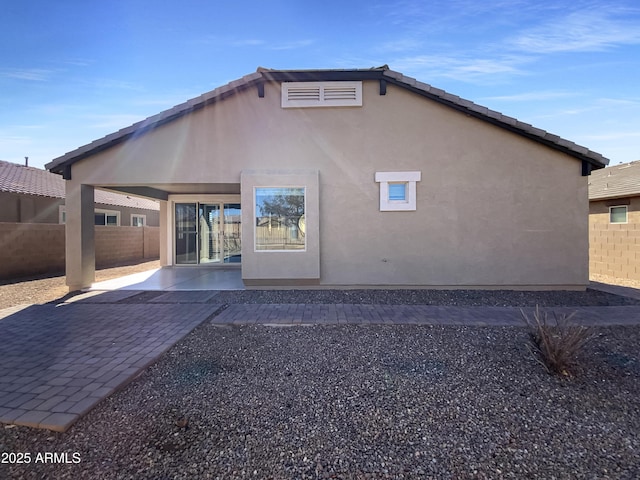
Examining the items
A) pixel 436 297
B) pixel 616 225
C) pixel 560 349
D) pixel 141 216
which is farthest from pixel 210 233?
pixel 616 225

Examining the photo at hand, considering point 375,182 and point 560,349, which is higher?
point 375,182

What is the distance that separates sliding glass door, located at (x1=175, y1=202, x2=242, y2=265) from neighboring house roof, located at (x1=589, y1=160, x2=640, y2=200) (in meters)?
15.4

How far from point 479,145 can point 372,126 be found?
10.2 feet

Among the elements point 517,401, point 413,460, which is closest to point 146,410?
point 413,460

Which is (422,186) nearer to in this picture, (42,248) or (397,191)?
(397,191)

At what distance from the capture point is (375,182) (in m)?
9.10

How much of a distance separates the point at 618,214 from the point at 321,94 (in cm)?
1294

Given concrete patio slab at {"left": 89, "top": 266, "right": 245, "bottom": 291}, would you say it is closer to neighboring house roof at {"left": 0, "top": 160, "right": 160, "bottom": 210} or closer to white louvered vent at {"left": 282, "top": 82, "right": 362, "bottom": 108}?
neighboring house roof at {"left": 0, "top": 160, "right": 160, "bottom": 210}

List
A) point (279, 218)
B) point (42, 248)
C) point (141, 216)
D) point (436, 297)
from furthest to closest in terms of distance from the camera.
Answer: point (141, 216) < point (42, 248) < point (279, 218) < point (436, 297)

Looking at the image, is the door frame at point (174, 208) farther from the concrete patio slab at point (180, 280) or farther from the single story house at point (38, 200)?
the single story house at point (38, 200)

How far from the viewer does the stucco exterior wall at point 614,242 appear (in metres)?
12.1

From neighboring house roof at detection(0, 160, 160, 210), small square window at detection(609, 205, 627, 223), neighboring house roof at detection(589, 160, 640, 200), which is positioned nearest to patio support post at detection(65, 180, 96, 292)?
neighboring house roof at detection(0, 160, 160, 210)

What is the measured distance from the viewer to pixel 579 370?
4.10 m

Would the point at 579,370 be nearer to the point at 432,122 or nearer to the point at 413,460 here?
the point at 413,460
